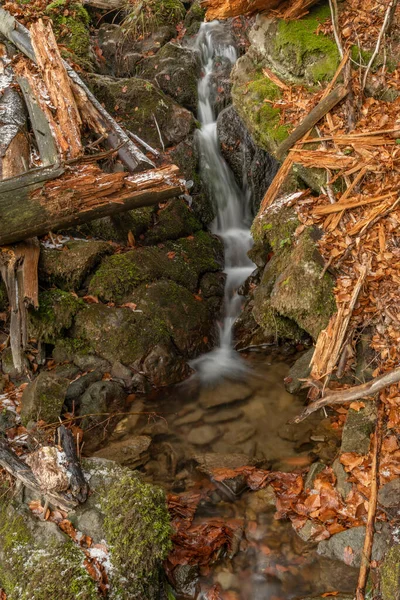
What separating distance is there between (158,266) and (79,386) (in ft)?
7.30

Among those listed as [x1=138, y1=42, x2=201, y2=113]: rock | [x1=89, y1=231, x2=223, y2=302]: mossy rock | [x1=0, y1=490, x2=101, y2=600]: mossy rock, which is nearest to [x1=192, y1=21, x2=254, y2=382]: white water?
[x1=138, y1=42, x2=201, y2=113]: rock

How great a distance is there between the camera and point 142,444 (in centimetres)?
541

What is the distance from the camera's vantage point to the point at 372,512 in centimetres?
342

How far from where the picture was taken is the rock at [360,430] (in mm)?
4242

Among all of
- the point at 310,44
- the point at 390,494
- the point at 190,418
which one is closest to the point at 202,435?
the point at 190,418

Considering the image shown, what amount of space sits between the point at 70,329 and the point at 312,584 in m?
4.37

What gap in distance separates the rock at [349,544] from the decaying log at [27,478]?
2131 mm

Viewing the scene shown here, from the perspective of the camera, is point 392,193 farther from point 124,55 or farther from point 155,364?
point 124,55

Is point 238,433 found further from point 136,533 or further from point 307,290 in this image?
point 136,533

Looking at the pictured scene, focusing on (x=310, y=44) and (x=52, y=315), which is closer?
(x=310, y=44)

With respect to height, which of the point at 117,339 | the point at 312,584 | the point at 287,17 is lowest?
the point at 312,584

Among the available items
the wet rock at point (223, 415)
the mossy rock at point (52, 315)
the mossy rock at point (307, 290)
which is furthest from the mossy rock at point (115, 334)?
the mossy rock at point (307, 290)

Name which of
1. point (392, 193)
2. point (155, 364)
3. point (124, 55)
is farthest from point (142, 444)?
point (124, 55)

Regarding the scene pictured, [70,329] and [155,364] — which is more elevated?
[70,329]
